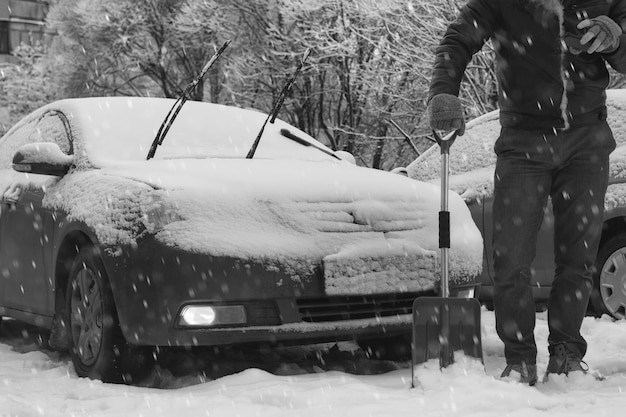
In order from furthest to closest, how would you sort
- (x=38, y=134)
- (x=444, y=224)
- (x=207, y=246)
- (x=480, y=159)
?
(x=480, y=159)
(x=38, y=134)
(x=444, y=224)
(x=207, y=246)

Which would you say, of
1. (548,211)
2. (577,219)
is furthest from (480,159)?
(577,219)

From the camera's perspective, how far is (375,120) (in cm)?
2650

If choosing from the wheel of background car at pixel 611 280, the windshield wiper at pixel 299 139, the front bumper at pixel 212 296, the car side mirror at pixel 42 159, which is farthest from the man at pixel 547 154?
the wheel of background car at pixel 611 280

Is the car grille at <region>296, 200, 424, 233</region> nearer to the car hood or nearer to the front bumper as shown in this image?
the car hood

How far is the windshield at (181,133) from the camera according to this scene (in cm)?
552

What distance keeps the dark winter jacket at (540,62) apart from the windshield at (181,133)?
1.59 metres

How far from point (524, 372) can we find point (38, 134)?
330 centimetres

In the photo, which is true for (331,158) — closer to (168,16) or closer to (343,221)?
(343,221)

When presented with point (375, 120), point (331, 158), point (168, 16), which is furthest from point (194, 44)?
point (331, 158)

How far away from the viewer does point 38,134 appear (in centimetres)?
624

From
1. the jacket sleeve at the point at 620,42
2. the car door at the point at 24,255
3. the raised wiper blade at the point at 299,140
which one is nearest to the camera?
the jacket sleeve at the point at 620,42

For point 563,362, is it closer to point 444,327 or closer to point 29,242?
point 444,327

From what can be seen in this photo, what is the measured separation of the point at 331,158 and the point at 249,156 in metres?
0.69

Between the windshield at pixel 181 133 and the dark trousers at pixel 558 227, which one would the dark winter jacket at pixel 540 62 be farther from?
the windshield at pixel 181 133
